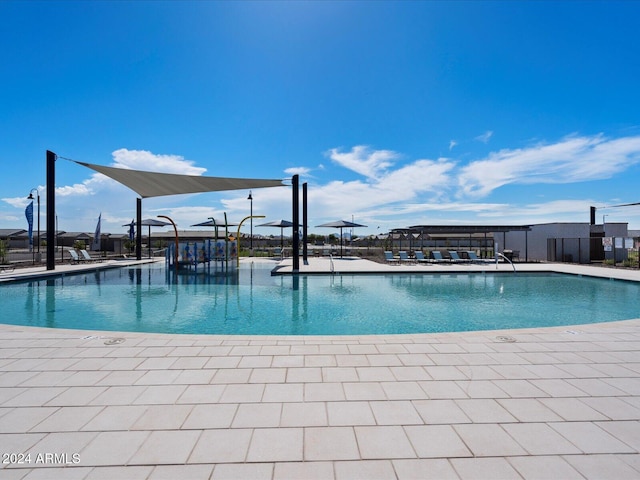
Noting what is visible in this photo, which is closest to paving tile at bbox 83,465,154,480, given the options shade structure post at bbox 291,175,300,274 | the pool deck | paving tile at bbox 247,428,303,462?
the pool deck

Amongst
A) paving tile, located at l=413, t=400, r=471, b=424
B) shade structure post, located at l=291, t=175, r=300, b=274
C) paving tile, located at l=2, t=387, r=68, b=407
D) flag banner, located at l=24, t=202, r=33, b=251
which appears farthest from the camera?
flag banner, located at l=24, t=202, r=33, b=251

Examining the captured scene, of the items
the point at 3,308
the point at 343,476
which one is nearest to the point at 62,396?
the point at 343,476

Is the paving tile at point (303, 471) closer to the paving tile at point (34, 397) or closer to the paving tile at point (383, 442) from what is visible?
the paving tile at point (383, 442)

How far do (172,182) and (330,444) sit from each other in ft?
32.9

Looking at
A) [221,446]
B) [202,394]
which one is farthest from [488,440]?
[202,394]

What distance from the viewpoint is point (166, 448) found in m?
1.94

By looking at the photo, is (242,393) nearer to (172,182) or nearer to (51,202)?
(172,182)

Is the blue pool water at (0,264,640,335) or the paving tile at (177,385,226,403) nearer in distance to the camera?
the paving tile at (177,385,226,403)

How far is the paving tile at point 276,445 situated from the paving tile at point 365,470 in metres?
0.24

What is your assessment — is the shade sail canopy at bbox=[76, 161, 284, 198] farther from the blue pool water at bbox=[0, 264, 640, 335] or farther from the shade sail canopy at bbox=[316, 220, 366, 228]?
the shade sail canopy at bbox=[316, 220, 366, 228]

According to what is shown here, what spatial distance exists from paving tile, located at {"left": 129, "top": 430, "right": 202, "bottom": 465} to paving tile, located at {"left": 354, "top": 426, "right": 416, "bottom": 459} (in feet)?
3.31

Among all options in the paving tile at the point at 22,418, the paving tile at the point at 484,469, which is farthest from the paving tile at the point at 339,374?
the paving tile at the point at 22,418

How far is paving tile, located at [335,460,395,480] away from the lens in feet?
5.60

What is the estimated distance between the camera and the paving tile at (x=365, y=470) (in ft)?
5.60
